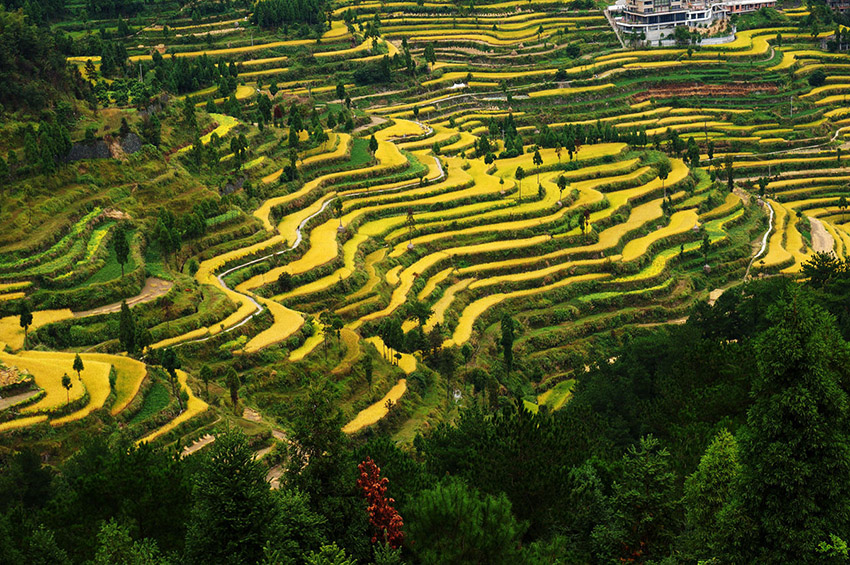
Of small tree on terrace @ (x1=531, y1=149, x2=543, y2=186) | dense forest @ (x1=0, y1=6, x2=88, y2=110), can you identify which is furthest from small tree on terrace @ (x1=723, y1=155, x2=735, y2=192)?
dense forest @ (x1=0, y1=6, x2=88, y2=110)

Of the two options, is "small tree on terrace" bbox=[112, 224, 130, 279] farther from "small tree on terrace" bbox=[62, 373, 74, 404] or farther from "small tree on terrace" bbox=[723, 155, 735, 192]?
"small tree on terrace" bbox=[723, 155, 735, 192]

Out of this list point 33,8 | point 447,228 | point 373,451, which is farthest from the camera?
point 33,8

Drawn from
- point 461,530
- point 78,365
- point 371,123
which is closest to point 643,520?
point 461,530

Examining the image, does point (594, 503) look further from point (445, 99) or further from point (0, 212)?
point (445, 99)

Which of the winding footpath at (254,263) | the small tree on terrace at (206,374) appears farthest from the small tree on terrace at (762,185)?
the small tree on terrace at (206,374)

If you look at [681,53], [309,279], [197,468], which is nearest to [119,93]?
[309,279]

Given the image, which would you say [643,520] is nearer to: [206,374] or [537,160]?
[206,374]

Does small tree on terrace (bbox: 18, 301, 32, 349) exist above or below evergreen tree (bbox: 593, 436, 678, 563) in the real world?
above
